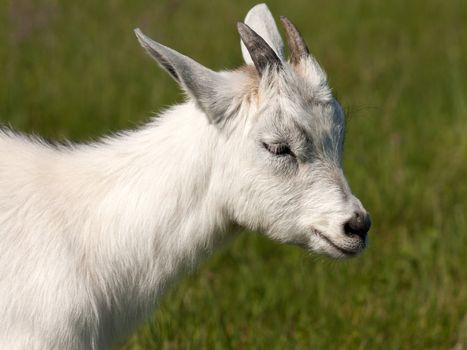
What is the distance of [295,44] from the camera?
14.0ft

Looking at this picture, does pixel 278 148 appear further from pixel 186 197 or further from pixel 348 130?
pixel 348 130

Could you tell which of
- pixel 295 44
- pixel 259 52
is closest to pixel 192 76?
pixel 259 52

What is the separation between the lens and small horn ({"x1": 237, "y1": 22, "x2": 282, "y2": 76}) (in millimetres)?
3908

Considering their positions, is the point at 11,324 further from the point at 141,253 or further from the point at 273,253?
the point at 273,253

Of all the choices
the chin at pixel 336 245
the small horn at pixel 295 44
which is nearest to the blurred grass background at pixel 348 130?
the small horn at pixel 295 44

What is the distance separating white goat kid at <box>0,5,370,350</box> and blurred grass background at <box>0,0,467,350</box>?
82 cm

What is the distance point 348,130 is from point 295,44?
148 inches

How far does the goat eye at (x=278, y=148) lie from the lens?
3.94 m

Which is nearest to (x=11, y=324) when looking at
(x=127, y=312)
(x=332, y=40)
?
(x=127, y=312)

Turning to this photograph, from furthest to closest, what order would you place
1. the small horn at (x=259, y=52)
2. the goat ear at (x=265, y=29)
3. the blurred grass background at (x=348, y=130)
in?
1. the blurred grass background at (x=348, y=130)
2. the goat ear at (x=265, y=29)
3. the small horn at (x=259, y=52)

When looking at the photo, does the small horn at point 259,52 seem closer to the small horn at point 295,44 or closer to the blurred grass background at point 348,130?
the small horn at point 295,44

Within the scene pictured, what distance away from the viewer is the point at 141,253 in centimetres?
403

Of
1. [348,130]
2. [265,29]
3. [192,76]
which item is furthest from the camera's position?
[348,130]

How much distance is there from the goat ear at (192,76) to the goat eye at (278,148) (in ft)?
0.68
